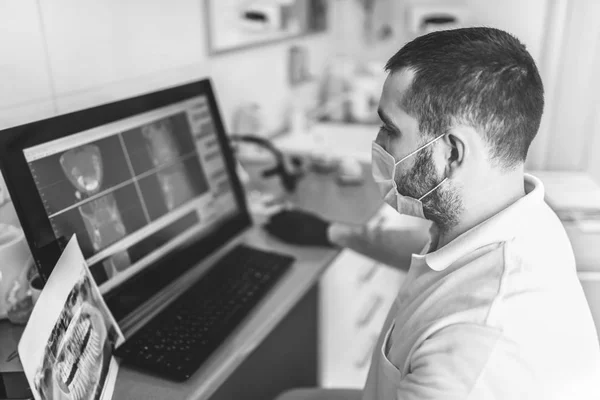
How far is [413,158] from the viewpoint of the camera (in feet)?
3.14

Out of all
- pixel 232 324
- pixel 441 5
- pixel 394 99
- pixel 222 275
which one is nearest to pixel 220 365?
pixel 232 324

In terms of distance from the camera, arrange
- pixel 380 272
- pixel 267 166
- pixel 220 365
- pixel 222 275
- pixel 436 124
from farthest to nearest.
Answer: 1. pixel 380 272
2. pixel 267 166
3. pixel 222 275
4. pixel 220 365
5. pixel 436 124

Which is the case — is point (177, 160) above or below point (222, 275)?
above

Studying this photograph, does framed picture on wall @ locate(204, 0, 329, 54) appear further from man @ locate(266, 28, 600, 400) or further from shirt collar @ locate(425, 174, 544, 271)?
shirt collar @ locate(425, 174, 544, 271)

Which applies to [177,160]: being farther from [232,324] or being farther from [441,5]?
[441,5]

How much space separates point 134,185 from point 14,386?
495 millimetres

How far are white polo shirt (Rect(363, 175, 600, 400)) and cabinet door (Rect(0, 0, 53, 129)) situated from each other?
92cm

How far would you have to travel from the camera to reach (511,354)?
0.79 metres

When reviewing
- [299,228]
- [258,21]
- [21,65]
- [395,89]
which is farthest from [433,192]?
[258,21]

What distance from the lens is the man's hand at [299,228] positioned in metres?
1.50

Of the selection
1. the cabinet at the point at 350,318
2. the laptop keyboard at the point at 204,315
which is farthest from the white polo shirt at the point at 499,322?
the cabinet at the point at 350,318

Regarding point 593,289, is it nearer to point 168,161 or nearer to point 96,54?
point 168,161

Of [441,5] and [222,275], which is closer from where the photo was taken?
[222,275]

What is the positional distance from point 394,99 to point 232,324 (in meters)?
0.54
